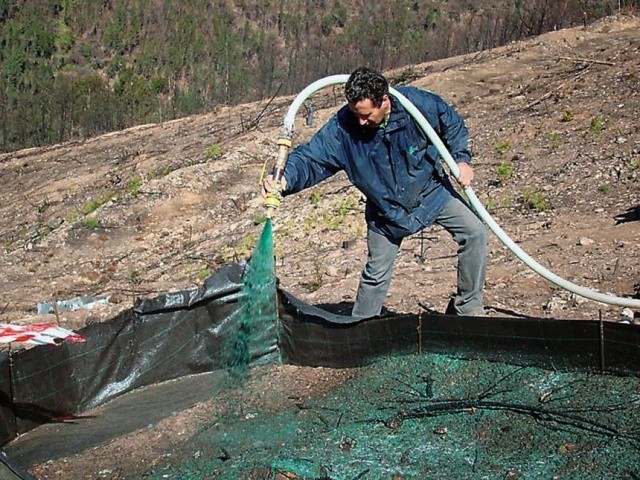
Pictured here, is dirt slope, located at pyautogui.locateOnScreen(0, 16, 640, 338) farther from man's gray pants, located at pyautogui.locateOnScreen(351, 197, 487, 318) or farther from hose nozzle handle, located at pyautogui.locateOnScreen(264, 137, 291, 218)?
hose nozzle handle, located at pyautogui.locateOnScreen(264, 137, 291, 218)

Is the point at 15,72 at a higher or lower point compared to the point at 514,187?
lower

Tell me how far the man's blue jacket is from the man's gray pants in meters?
0.10

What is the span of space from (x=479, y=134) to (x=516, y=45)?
6.10 meters

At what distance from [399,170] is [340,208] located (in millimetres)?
5328

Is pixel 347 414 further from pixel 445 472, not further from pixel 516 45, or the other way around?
pixel 516 45

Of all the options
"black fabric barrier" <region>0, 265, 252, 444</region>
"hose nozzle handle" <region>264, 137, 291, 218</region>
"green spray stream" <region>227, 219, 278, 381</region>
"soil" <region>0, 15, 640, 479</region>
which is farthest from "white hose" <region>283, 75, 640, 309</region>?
"black fabric barrier" <region>0, 265, 252, 444</region>

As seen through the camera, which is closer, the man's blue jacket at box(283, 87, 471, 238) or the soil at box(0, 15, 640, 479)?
the man's blue jacket at box(283, 87, 471, 238)

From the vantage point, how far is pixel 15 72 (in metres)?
46.0

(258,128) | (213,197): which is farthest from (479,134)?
(258,128)

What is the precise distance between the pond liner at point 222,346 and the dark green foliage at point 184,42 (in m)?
27.5

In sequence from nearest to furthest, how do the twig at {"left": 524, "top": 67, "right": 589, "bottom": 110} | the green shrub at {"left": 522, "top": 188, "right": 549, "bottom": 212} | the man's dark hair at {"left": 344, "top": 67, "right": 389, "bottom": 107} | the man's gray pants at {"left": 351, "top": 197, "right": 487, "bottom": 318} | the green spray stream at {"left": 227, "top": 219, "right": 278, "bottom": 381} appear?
the man's dark hair at {"left": 344, "top": 67, "right": 389, "bottom": 107} < the man's gray pants at {"left": 351, "top": 197, "right": 487, "bottom": 318} < the green spray stream at {"left": 227, "top": 219, "right": 278, "bottom": 381} < the green shrub at {"left": 522, "top": 188, "right": 549, "bottom": 212} < the twig at {"left": 524, "top": 67, "right": 589, "bottom": 110}

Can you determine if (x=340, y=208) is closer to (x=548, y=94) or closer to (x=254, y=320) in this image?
(x=548, y=94)

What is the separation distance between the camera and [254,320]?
568cm

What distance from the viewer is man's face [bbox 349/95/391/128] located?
4.46 metres
